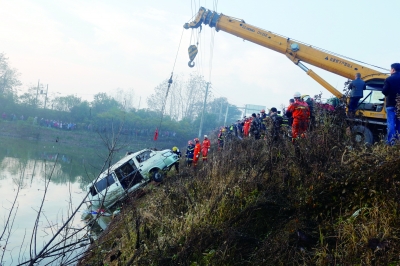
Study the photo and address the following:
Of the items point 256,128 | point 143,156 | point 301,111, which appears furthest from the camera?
point 143,156

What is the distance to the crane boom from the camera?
10750 millimetres

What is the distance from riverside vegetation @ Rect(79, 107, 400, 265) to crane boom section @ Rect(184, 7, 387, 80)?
4.35 m

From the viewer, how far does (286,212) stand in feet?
18.6

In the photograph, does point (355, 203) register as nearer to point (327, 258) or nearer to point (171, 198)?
point (327, 258)

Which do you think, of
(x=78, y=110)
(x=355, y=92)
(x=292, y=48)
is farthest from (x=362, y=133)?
(x=78, y=110)

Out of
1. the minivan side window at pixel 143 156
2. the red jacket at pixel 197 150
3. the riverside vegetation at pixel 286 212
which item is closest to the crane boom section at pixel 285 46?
the riverside vegetation at pixel 286 212

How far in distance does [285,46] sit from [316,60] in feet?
3.87

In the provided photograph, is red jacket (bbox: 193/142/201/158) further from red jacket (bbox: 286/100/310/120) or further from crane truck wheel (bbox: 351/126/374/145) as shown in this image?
crane truck wheel (bbox: 351/126/374/145)

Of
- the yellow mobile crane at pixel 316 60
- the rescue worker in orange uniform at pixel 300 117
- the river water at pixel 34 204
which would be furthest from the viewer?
the yellow mobile crane at pixel 316 60

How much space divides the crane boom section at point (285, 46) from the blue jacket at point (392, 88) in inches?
132

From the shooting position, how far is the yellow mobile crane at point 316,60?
29.6 feet

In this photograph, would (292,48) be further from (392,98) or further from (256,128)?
(392,98)

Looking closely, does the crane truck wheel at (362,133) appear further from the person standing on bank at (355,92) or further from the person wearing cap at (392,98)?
the person wearing cap at (392,98)

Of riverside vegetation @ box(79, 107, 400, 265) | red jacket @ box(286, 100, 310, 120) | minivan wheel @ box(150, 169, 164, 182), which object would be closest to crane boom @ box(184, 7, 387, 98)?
red jacket @ box(286, 100, 310, 120)
